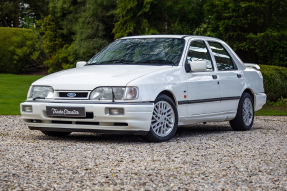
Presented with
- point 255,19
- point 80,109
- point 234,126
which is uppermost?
point 255,19

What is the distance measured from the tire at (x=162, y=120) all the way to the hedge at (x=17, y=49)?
22.3 metres

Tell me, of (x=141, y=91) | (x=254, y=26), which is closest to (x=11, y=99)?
(x=254, y=26)

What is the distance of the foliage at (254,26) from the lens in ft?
57.8

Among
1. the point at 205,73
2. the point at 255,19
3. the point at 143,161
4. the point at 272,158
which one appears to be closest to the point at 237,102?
the point at 205,73

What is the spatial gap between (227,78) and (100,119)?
2.86 m

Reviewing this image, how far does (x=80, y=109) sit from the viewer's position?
21.0 ft

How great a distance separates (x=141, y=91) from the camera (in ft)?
21.0

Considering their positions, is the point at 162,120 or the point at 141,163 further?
the point at 162,120

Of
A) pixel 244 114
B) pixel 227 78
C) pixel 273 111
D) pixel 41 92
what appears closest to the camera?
pixel 41 92

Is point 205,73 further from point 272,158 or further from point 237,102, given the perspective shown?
point 272,158

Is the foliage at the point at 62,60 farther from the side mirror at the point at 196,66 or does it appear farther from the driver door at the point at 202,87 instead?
the side mirror at the point at 196,66

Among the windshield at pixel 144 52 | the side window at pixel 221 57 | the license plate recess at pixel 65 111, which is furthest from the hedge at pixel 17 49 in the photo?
the license plate recess at pixel 65 111

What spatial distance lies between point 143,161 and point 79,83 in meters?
1.75

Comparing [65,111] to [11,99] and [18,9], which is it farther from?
[18,9]
